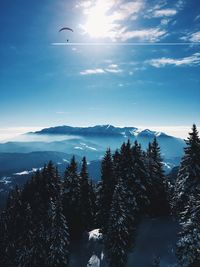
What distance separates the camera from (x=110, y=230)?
41.3m

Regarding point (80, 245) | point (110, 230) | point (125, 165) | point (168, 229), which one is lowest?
point (80, 245)

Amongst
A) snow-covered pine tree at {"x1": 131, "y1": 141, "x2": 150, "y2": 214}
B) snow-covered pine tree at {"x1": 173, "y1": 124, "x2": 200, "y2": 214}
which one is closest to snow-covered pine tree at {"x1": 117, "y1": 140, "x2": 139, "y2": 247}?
snow-covered pine tree at {"x1": 131, "y1": 141, "x2": 150, "y2": 214}

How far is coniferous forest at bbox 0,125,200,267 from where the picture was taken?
113ft

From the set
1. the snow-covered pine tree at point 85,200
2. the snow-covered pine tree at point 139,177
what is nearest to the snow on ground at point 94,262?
the snow-covered pine tree at point 85,200

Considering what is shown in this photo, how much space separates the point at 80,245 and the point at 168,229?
53.4 feet

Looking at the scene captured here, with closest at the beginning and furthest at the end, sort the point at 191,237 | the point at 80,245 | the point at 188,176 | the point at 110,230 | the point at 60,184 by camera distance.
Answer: the point at 191,237 < the point at 188,176 < the point at 110,230 < the point at 80,245 < the point at 60,184

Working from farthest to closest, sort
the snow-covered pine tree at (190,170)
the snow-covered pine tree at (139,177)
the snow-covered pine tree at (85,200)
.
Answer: the snow-covered pine tree at (85,200) → the snow-covered pine tree at (139,177) → the snow-covered pine tree at (190,170)

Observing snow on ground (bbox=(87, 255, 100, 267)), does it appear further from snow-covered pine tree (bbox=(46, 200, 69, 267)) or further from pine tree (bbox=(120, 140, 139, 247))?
pine tree (bbox=(120, 140, 139, 247))

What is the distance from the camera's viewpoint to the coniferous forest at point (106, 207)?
34.6 m

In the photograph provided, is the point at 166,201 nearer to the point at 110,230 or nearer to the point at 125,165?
the point at 125,165

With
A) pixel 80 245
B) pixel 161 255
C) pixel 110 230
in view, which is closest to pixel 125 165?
pixel 110 230

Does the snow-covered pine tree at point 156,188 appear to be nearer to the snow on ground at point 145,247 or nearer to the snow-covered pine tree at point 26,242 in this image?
the snow on ground at point 145,247

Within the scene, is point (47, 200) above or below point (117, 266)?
above

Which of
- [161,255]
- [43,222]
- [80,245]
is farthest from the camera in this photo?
[80,245]
